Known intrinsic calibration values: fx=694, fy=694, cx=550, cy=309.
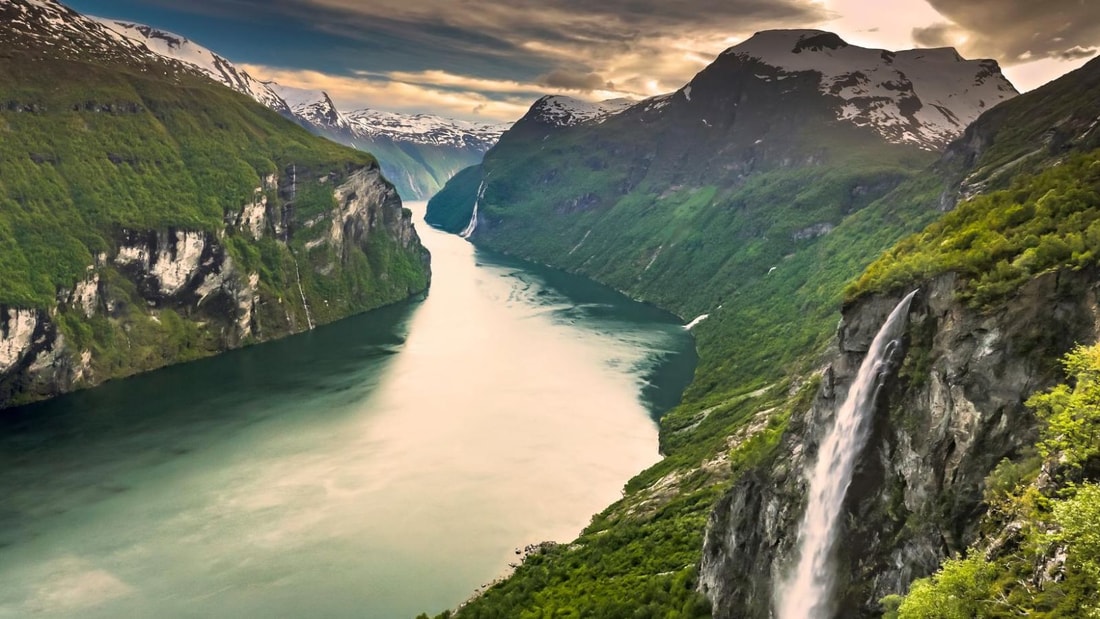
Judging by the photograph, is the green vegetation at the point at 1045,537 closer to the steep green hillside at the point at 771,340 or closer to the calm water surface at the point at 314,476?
the steep green hillside at the point at 771,340

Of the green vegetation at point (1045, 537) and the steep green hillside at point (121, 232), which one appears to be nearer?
the green vegetation at point (1045, 537)

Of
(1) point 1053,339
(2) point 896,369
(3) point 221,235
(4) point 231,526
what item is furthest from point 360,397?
(1) point 1053,339

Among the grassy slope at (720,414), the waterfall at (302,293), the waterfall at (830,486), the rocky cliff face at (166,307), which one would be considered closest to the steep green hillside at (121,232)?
the rocky cliff face at (166,307)

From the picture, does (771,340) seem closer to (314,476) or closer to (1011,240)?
(314,476)

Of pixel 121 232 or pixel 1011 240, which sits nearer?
pixel 1011 240

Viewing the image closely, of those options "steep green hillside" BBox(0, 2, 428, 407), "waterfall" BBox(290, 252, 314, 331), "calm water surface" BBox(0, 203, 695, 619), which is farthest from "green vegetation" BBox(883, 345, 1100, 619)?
"waterfall" BBox(290, 252, 314, 331)

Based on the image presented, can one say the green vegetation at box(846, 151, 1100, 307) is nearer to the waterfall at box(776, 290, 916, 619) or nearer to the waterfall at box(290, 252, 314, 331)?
the waterfall at box(776, 290, 916, 619)

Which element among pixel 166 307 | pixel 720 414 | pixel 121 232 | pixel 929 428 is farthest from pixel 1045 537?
pixel 121 232
